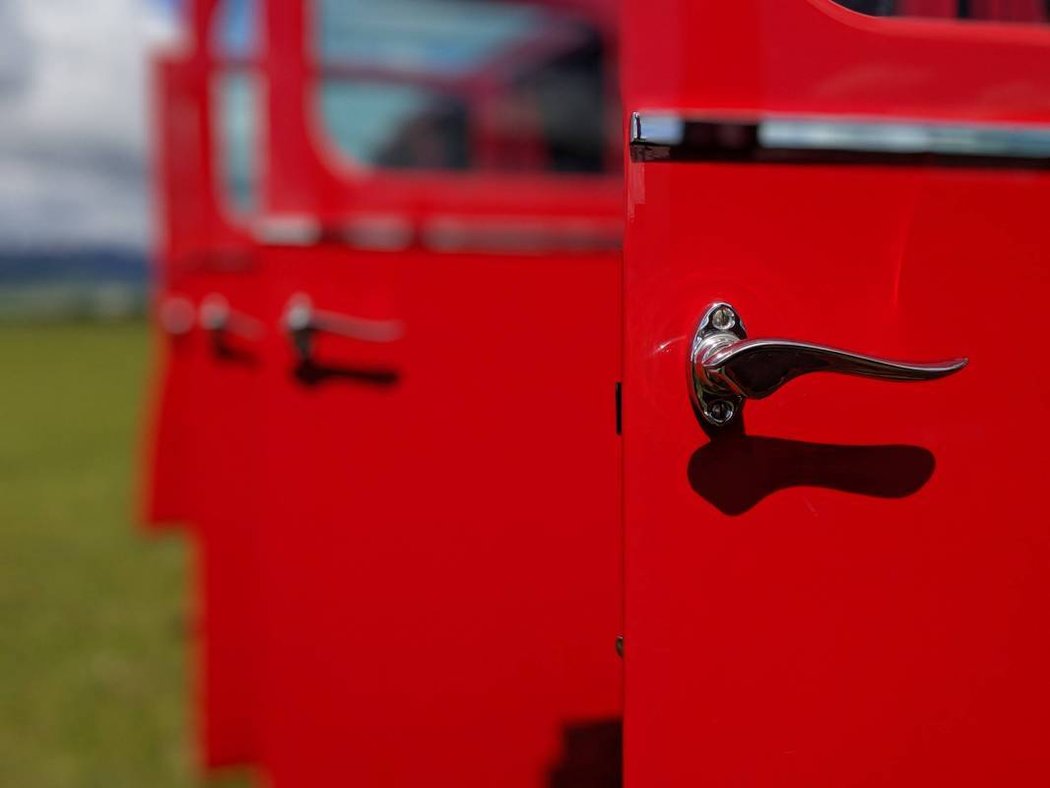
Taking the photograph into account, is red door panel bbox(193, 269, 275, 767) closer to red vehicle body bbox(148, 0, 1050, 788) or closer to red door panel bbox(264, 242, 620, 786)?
red door panel bbox(264, 242, 620, 786)

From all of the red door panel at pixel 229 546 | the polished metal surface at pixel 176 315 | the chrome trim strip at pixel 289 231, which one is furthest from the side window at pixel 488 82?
the chrome trim strip at pixel 289 231

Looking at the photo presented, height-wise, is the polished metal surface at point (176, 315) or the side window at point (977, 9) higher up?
the side window at point (977, 9)

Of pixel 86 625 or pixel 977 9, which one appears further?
pixel 86 625

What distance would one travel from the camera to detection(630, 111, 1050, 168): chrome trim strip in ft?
2.59

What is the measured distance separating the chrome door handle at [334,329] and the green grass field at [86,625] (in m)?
1.61

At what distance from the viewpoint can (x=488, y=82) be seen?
12.7 ft

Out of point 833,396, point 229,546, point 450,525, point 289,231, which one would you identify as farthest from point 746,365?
point 229,546

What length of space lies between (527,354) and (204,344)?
1.46 m

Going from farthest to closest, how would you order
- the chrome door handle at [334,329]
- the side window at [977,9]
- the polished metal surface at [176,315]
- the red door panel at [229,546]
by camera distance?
the polished metal surface at [176,315] < the red door panel at [229,546] < the chrome door handle at [334,329] < the side window at [977,9]

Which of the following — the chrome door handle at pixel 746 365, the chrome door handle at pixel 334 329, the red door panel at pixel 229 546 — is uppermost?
the chrome door handle at pixel 746 365

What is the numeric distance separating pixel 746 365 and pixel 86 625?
3.67 m

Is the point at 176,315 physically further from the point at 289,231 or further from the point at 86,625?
the point at 289,231

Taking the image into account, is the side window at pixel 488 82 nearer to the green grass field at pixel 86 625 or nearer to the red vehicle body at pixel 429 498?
the red vehicle body at pixel 429 498

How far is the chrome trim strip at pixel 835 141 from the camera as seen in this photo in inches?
31.1
